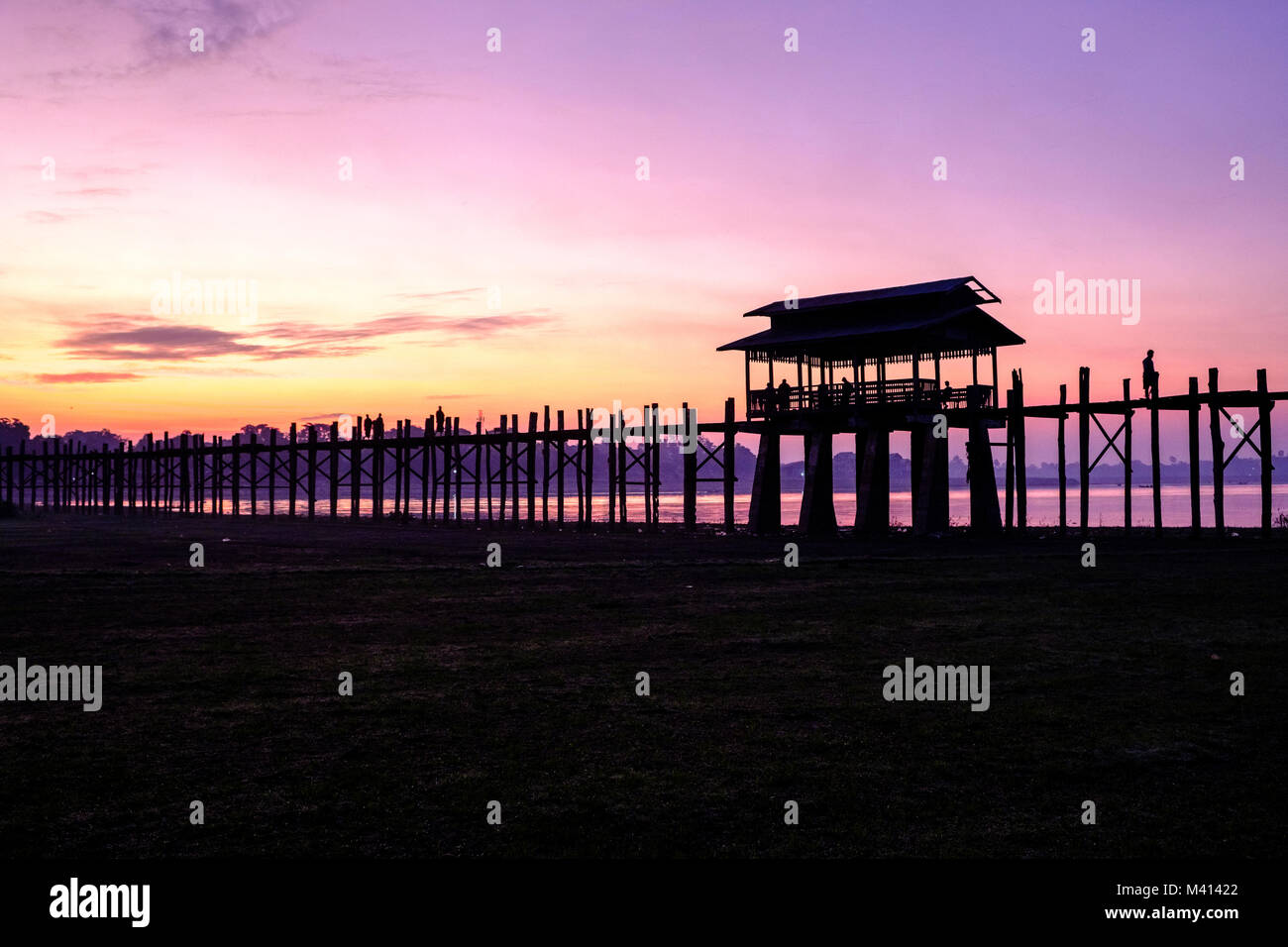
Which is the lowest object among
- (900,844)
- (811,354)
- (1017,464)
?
(900,844)

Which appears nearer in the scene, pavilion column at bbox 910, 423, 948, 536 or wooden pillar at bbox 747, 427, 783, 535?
pavilion column at bbox 910, 423, 948, 536

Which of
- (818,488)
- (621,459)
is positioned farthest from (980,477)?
(621,459)

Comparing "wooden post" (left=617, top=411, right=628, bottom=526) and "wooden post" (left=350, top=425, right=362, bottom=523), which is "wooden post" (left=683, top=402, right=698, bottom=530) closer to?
"wooden post" (left=617, top=411, right=628, bottom=526)

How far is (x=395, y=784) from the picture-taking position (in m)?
7.30

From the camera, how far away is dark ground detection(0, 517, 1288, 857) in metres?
6.41

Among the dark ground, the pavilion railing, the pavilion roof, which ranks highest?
the pavilion roof

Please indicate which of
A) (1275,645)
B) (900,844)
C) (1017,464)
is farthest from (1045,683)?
(1017,464)

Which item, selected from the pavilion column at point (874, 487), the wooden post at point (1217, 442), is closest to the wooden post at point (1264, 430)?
the wooden post at point (1217, 442)

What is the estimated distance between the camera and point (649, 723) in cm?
898

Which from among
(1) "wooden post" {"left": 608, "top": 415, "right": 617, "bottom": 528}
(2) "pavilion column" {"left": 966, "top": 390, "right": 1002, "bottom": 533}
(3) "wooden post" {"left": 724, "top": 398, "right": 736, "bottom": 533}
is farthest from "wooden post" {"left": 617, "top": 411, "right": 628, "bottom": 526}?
(2) "pavilion column" {"left": 966, "top": 390, "right": 1002, "bottom": 533}

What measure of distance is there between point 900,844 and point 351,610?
11.7 metres

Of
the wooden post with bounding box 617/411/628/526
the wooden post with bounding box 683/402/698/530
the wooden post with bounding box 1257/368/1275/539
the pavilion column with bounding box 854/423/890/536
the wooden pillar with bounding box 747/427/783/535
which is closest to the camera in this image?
the wooden post with bounding box 1257/368/1275/539

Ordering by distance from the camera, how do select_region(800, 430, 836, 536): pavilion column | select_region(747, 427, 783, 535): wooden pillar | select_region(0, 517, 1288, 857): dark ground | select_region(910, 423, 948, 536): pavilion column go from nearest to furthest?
select_region(0, 517, 1288, 857): dark ground → select_region(910, 423, 948, 536): pavilion column → select_region(800, 430, 836, 536): pavilion column → select_region(747, 427, 783, 535): wooden pillar
